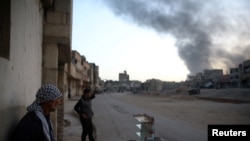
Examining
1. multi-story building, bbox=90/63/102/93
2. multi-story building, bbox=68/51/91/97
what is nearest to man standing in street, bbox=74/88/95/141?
multi-story building, bbox=68/51/91/97

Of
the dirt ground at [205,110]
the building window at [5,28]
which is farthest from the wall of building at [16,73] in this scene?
the dirt ground at [205,110]

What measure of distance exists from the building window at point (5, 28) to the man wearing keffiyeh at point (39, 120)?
1.70 feet

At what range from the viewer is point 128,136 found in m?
13.0

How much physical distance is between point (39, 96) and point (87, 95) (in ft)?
18.1

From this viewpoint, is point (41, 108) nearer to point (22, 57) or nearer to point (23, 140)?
point (23, 140)

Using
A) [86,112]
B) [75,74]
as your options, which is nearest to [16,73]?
[86,112]

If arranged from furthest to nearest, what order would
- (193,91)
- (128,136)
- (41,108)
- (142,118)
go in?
1. (193,91)
2. (128,136)
3. (142,118)
4. (41,108)

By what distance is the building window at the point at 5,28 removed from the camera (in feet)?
11.3

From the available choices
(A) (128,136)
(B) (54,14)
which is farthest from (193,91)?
(B) (54,14)

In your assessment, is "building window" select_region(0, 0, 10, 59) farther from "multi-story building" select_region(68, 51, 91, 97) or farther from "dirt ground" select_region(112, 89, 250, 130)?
"multi-story building" select_region(68, 51, 91, 97)

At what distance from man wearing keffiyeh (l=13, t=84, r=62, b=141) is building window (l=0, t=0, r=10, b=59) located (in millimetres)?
518

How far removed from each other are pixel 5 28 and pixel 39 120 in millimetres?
962

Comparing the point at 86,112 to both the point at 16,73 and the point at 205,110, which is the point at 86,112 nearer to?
the point at 16,73

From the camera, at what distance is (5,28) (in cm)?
346
